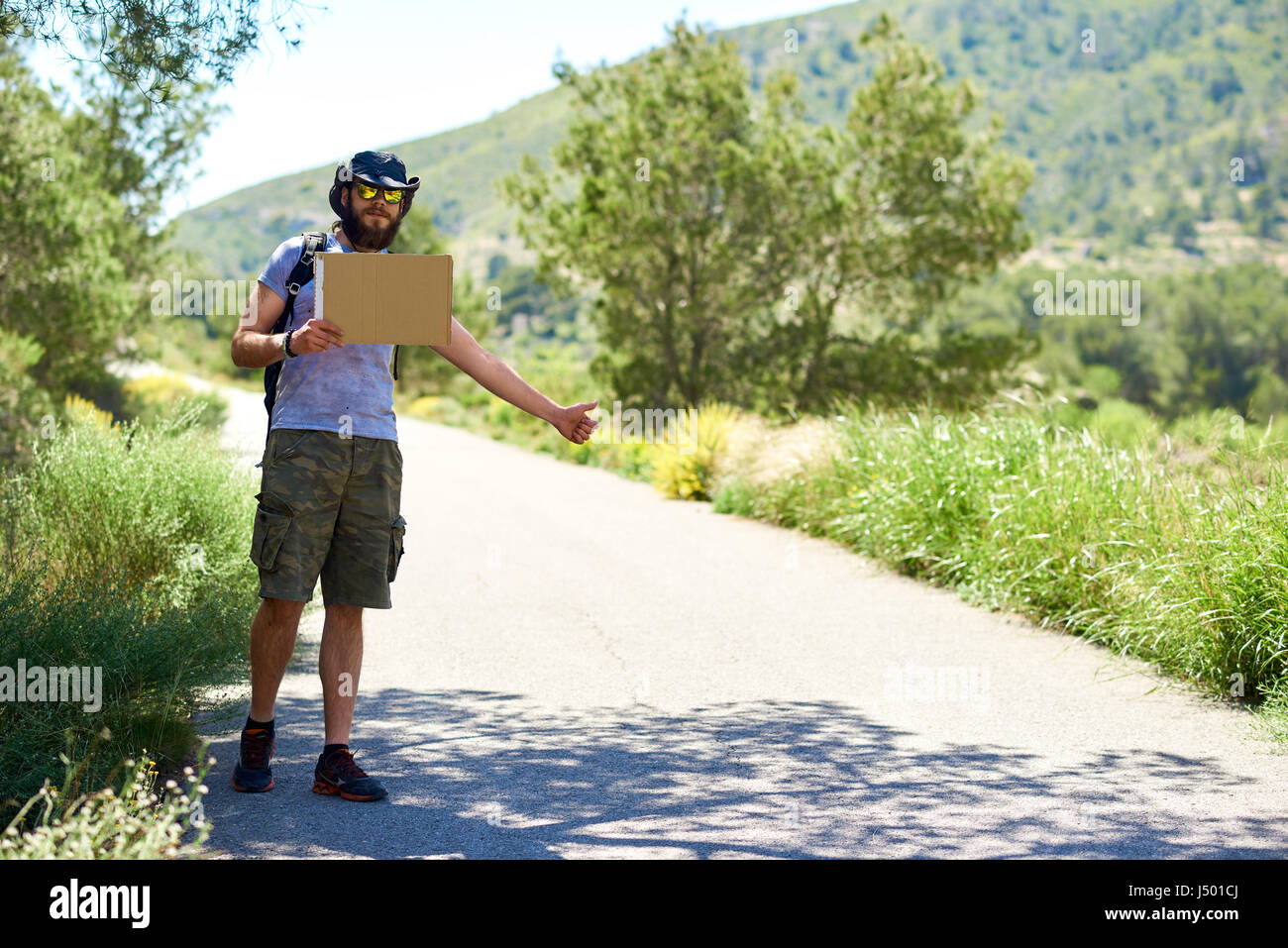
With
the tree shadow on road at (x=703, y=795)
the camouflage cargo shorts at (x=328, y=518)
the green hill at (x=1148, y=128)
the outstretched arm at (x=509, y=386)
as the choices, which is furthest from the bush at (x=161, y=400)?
the green hill at (x=1148, y=128)

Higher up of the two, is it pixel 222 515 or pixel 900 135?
pixel 900 135

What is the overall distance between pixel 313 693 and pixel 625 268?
66.8ft

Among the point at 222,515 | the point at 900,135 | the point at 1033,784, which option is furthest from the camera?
the point at 900,135

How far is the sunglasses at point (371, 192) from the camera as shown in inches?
182

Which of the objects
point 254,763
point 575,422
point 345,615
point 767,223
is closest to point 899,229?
point 767,223

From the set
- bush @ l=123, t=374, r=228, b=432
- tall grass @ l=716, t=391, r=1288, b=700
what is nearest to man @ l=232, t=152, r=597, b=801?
tall grass @ l=716, t=391, r=1288, b=700

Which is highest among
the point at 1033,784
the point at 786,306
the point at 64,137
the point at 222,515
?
the point at 64,137

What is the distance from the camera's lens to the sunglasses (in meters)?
4.61

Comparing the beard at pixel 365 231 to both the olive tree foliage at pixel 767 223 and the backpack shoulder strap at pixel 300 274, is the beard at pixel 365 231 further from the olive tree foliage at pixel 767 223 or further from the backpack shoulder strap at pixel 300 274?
the olive tree foliage at pixel 767 223

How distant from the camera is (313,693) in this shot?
6.59 m

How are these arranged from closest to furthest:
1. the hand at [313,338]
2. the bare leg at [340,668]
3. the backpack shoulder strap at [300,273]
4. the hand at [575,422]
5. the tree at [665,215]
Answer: the hand at [313,338]
the backpack shoulder strap at [300,273]
the bare leg at [340,668]
the hand at [575,422]
the tree at [665,215]
